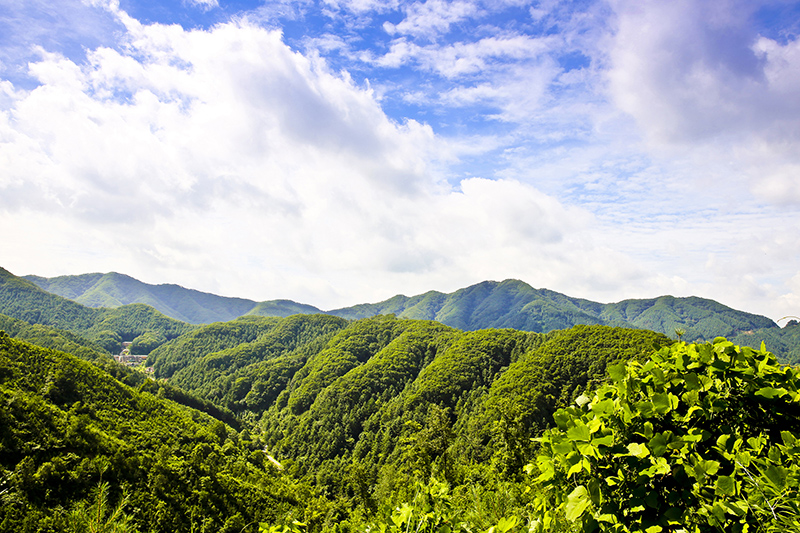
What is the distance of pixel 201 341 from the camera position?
195 metres

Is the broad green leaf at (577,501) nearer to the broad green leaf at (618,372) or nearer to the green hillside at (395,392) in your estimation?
the broad green leaf at (618,372)

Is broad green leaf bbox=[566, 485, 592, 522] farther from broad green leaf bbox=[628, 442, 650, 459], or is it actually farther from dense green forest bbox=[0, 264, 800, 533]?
broad green leaf bbox=[628, 442, 650, 459]

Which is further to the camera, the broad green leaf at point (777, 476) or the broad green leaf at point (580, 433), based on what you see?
the broad green leaf at point (580, 433)

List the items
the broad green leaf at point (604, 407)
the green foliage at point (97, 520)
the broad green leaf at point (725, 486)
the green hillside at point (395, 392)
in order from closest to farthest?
the broad green leaf at point (725, 486) < the broad green leaf at point (604, 407) < the green foliage at point (97, 520) < the green hillside at point (395, 392)

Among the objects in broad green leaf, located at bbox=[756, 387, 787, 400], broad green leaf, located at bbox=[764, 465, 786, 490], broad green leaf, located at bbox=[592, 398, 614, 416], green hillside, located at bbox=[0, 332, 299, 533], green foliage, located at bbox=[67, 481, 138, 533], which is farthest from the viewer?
green hillside, located at bbox=[0, 332, 299, 533]

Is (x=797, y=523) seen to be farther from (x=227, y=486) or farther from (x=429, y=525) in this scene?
(x=227, y=486)

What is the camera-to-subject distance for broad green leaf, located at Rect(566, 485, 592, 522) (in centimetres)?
182

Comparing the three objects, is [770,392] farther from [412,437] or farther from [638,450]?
[412,437]

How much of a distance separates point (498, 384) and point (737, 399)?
293ft

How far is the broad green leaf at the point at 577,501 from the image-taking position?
1817 mm

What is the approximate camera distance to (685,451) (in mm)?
1892

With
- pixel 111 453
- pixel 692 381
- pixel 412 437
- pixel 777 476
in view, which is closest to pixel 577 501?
pixel 777 476

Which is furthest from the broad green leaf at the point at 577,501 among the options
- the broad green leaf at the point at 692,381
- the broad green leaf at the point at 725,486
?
the broad green leaf at the point at 692,381

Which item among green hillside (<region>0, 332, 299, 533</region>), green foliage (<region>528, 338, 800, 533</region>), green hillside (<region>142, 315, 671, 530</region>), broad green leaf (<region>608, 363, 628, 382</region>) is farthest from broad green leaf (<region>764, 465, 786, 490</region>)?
green hillside (<region>0, 332, 299, 533</region>)
